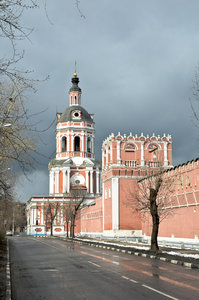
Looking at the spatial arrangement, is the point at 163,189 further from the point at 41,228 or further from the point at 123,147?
the point at 41,228

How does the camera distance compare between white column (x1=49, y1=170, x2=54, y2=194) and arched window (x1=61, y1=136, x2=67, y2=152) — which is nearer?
white column (x1=49, y1=170, x2=54, y2=194)

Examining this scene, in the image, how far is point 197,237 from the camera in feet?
104

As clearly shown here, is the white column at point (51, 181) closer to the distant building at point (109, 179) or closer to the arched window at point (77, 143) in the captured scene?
the distant building at point (109, 179)

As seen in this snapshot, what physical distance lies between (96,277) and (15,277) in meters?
3.20

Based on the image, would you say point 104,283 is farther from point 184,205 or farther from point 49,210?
point 49,210

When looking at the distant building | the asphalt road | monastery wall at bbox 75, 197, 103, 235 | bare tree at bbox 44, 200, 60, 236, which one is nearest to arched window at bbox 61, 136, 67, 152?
the distant building

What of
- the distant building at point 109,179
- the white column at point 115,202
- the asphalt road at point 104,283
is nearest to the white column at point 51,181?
the distant building at point 109,179

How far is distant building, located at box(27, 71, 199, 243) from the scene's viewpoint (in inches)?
1382

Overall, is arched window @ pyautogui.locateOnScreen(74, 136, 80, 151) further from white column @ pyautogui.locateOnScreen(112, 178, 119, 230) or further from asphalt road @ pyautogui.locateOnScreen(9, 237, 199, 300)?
asphalt road @ pyautogui.locateOnScreen(9, 237, 199, 300)

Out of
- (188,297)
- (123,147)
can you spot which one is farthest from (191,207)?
(188,297)

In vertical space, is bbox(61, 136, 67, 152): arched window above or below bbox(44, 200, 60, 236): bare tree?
above

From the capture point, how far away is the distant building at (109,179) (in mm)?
35094

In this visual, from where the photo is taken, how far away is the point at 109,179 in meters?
51.0

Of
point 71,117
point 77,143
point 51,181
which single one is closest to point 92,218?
point 51,181
